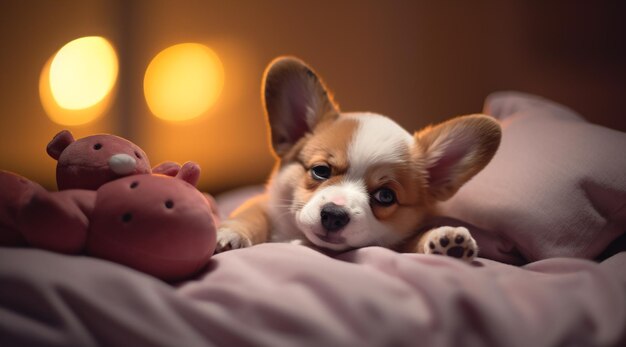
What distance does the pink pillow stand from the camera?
1.12 meters

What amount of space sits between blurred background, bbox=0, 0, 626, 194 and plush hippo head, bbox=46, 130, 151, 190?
63.2 inches

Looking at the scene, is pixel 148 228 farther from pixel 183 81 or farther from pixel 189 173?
pixel 183 81

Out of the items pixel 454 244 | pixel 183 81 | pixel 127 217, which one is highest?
pixel 127 217

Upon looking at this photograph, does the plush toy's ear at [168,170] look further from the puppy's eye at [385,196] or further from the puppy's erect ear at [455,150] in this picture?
the puppy's erect ear at [455,150]

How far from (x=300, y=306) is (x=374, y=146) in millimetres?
572

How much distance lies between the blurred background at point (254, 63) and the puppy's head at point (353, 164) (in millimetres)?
1534

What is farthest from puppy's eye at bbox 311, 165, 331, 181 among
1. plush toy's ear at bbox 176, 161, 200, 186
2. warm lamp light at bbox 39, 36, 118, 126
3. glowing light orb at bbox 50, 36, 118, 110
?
glowing light orb at bbox 50, 36, 118, 110

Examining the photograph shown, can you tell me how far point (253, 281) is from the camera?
30.9 inches

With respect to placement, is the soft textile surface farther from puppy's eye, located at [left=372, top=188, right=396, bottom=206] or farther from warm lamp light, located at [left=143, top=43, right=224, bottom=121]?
warm lamp light, located at [left=143, top=43, right=224, bottom=121]

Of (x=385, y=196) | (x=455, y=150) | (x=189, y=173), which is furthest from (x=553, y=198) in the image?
(x=189, y=173)

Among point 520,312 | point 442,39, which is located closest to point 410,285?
point 520,312

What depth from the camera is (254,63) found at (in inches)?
122

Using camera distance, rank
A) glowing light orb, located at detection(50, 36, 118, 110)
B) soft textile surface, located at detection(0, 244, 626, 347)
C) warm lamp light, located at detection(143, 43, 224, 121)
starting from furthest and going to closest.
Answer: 1. warm lamp light, located at detection(143, 43, 224, 121)
2. glowing light orb, located at detection(50, 36, 118, 110)
3. soft textile surface, located at detection(0, 244, 626, 347)

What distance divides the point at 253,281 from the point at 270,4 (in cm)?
251
